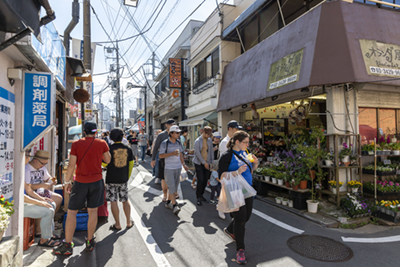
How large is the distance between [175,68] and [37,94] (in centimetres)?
1316

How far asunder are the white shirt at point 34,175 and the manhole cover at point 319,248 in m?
4.52

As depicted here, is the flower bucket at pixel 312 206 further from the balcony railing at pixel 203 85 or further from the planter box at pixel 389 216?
the balcony railing at pixel 203 85

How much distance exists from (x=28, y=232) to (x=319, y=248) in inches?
189

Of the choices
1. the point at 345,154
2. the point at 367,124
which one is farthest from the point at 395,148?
the point at 345,154

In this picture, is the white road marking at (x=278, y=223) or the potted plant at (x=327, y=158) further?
the potted plant at (x=327, y=158)

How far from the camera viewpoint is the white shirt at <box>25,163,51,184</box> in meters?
3.99

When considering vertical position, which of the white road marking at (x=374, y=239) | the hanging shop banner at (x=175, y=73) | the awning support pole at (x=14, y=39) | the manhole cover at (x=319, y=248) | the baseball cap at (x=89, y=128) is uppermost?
the hanging shop banner at (x=175, y=73)

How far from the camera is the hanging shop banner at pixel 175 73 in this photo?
1595 cm

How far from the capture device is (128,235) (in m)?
4.37

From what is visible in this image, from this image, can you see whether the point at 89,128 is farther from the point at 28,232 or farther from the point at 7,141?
the point at 28,232

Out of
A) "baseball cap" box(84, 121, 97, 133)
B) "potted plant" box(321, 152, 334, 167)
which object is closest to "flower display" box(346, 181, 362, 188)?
"potted plant" box(321, 152, 334, 167)

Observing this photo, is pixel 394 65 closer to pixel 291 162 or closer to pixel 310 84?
pixel 310 84

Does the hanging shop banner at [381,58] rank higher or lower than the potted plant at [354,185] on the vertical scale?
higher

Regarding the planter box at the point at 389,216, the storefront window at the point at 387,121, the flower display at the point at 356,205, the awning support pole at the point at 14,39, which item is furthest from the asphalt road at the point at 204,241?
the storefront window at the point at 387,121
